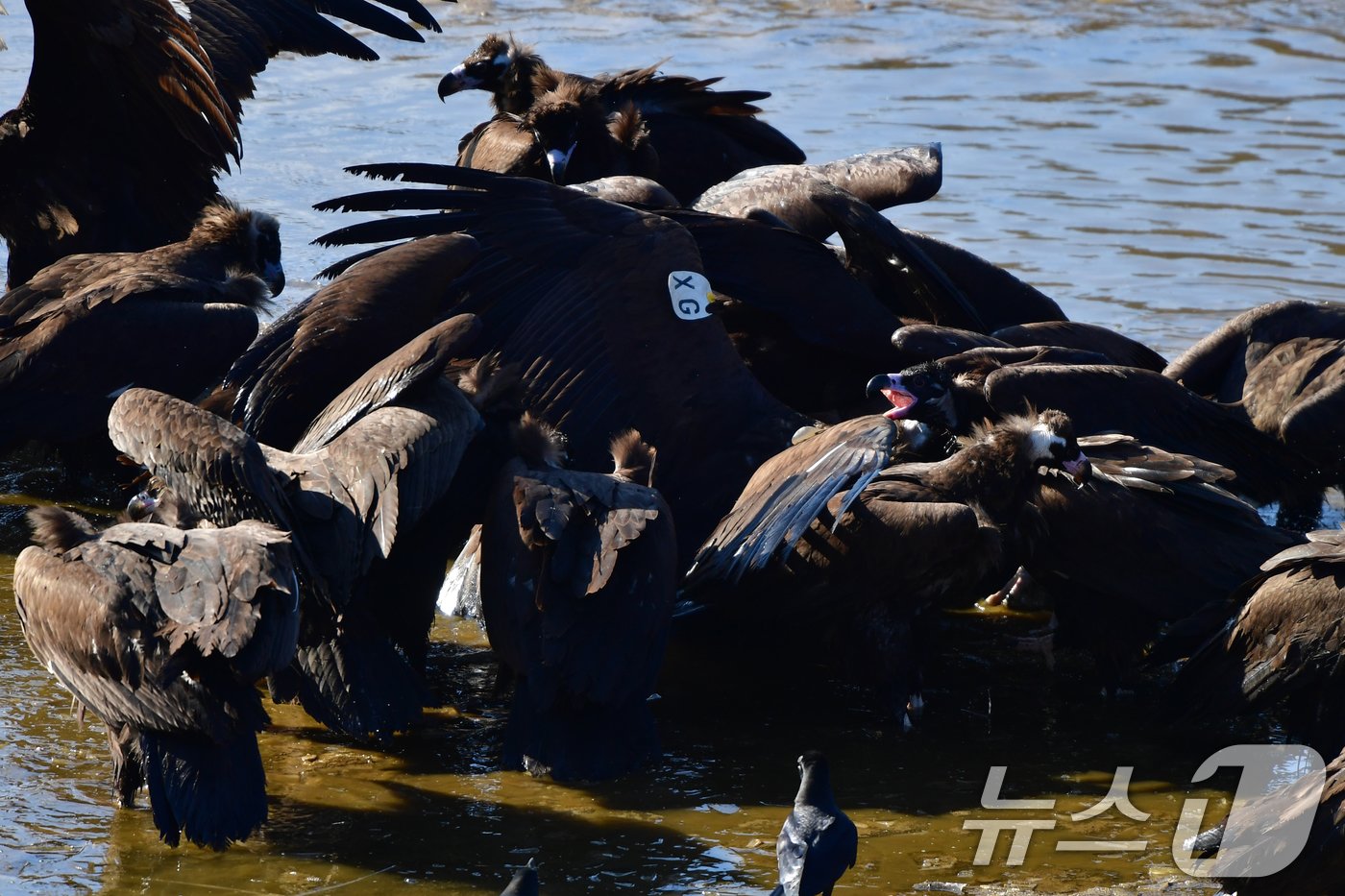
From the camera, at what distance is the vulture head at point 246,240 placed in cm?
695

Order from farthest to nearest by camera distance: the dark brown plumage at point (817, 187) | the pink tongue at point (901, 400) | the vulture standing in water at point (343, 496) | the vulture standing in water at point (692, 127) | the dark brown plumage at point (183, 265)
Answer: the vulture standing in water at point (692, 127)
the dark brown plumage at point (817, 187)
the dark brown plumage at point (183, 265)
the pink tongue at point (901, 400)
the vulture standing in water at point (343, 496)

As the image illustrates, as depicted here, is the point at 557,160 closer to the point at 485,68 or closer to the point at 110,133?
the point at 485,68

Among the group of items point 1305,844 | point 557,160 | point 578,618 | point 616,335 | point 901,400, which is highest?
point 557,160

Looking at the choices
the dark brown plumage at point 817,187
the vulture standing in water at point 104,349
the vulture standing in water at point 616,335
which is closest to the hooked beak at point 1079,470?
the vulture standing in water at point 616,335

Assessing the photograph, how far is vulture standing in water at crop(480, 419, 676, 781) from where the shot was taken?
4547mm

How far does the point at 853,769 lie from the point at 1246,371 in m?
3.00

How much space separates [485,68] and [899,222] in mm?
3175

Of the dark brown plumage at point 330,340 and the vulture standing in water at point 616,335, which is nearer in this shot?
→ the dark brown plumage at point 330,340

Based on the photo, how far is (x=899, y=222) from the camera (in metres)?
11.1

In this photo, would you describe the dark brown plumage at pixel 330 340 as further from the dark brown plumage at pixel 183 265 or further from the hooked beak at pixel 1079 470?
the hooked beak at pixel 1079 470

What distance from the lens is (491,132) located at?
8.57 meters

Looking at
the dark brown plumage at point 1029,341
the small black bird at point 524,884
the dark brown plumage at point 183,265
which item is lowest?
the small black bird at point 524,884

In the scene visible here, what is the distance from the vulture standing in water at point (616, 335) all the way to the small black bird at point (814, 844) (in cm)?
184

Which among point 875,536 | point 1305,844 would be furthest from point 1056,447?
point 1305,844
